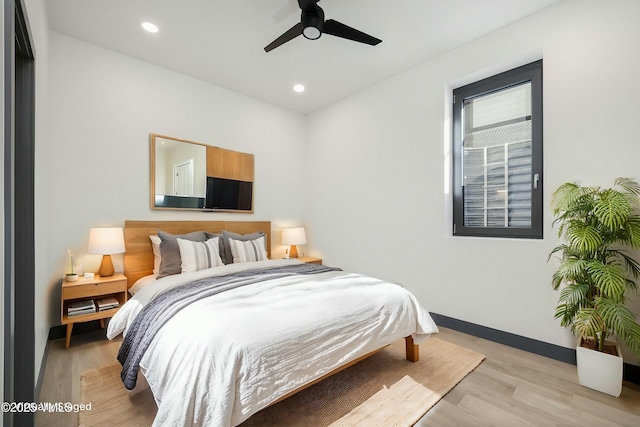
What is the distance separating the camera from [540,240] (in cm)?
258

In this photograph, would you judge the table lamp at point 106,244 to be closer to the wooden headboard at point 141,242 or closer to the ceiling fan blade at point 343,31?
the wooden headboard at point 141,242

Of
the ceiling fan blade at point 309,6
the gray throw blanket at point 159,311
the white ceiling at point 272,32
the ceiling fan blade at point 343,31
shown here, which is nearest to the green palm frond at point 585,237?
the white ceiling at point 272,32

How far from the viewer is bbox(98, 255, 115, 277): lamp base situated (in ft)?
9.52

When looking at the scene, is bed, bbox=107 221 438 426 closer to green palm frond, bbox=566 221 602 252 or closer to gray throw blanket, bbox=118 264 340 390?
gray throw blanket, bbox=118 264 340 390

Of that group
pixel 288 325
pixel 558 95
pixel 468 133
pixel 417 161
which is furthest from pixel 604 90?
pixel 288 325

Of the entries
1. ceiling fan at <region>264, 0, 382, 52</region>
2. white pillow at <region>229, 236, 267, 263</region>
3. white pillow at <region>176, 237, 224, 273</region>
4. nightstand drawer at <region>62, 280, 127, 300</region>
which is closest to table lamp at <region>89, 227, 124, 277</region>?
nightstand drawer at <region>62, 280, 127, 300</region>

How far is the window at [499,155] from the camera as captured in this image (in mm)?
2703

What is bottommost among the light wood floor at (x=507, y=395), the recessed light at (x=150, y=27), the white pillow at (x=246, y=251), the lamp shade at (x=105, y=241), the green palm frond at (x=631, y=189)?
the light wood floor at (x=507, y=395)

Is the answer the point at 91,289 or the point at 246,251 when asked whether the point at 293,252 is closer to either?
the point at 246,251

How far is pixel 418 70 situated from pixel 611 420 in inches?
133

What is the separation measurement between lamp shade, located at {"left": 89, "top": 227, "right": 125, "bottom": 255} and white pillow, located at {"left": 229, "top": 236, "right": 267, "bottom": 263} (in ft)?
3.55

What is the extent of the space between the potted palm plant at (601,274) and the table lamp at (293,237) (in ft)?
9.95

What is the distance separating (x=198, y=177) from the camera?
3.72m

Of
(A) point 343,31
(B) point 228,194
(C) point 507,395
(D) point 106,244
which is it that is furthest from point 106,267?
(C) point 507,395
